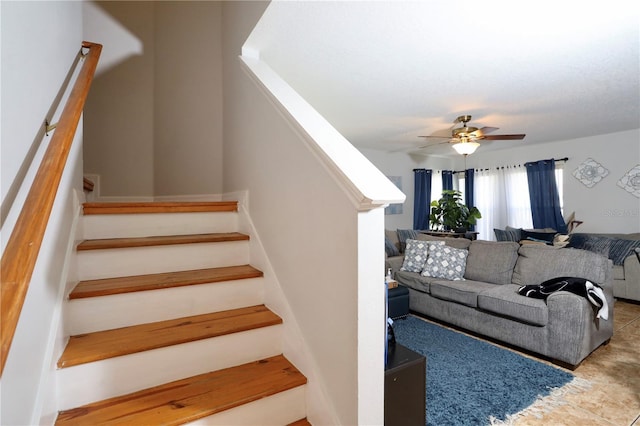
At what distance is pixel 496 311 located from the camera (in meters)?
2.78

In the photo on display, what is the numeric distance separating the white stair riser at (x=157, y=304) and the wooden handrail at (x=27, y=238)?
728 millimetres

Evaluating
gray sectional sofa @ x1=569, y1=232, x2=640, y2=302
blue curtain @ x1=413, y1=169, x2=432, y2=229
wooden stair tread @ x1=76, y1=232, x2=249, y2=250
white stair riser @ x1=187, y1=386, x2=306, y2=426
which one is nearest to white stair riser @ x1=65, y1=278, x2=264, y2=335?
wooden stair tread @ x1=76, y1=232, x2=249, y2=250

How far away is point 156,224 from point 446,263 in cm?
298

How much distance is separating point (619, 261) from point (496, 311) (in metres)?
2.89

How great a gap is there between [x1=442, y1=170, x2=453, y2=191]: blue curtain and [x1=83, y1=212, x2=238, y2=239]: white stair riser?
252 inches

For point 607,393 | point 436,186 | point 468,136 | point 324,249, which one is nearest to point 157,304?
point 324,249

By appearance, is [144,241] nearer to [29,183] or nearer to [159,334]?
[159,334]

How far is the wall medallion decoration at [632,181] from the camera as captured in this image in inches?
195

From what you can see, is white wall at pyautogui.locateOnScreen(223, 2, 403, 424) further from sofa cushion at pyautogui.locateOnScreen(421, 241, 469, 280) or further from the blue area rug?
sofa cushion at pyautogui.locateOnScreen(421, 241, 469, 280)

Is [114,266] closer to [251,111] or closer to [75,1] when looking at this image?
[251,111]

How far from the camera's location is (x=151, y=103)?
336cm

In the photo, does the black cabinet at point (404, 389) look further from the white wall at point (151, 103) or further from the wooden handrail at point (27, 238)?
the white wall at point (151, 103)

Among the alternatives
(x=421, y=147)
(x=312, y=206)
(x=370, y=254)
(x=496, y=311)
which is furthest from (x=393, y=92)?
(x=421, y=147)

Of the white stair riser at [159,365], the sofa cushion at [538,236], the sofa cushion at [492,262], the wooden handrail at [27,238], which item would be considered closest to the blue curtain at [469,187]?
the sofa cushion at [538,236]
